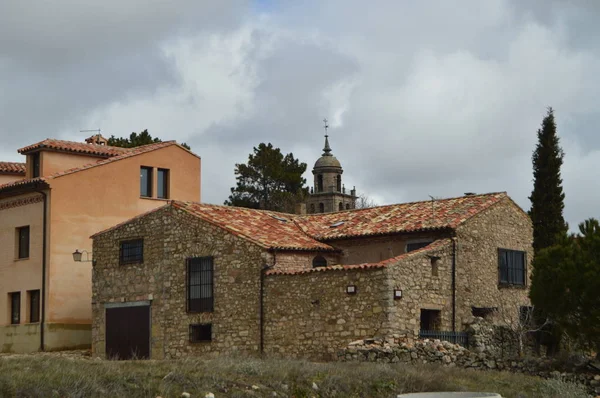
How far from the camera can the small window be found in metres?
34.2

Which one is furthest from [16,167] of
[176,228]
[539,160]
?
[539,160]

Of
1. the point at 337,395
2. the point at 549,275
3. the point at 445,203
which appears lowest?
the point at 337,395

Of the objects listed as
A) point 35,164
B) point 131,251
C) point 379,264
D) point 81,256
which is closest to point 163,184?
point 35,164

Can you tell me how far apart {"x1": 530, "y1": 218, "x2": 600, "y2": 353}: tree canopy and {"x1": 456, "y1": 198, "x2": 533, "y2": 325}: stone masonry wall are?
3180mm

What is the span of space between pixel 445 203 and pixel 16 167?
21.3m

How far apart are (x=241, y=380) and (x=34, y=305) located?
21303 millimetres

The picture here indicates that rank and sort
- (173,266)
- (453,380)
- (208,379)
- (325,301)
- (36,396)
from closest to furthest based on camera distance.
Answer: (36,396)
(208,379)
(453,380)
(325,301)
(173,266)

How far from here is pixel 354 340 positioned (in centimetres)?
3066

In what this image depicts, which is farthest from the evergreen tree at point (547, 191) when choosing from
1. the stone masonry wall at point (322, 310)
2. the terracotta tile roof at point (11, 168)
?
the terracotta tile roof at point (11, 168)

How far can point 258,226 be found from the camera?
3597 centimetres

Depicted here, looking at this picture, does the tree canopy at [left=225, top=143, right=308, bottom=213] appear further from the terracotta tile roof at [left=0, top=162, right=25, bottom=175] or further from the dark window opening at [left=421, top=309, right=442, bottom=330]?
the dark window opening at [left=421, top=309, right=442, bottom=330]

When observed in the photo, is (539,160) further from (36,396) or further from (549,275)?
(36,396)

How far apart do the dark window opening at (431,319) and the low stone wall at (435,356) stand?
2.92 metres

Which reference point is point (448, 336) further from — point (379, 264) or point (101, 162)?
point (101, 162)
